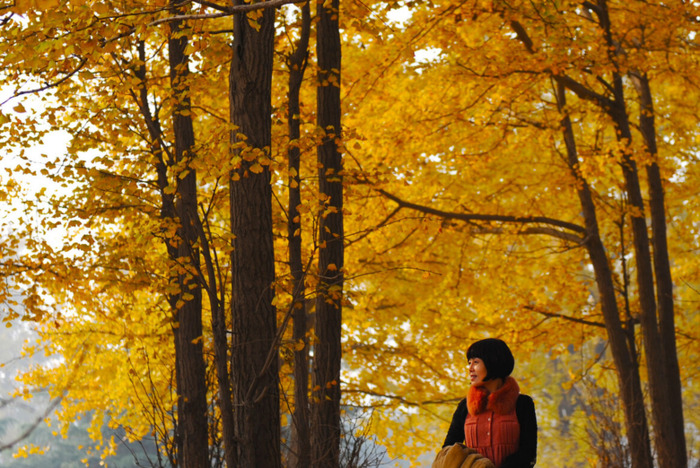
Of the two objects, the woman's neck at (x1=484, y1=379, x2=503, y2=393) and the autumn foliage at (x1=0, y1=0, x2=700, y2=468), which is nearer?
the woman's neck at (x1=484, y1=379, x2=503, y2=393)

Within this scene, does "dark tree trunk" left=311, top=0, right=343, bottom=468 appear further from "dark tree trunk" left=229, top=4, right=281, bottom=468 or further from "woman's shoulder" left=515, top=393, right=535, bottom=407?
"woman's shoulder" left=515, top=393, right=535, bottom=407

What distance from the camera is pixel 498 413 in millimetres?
3406

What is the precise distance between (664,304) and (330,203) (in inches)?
241

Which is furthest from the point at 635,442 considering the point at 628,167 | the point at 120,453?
the point at 120,453

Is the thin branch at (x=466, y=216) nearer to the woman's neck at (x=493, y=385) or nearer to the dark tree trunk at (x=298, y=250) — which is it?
the dark tree trunk at (x=298, y=250)

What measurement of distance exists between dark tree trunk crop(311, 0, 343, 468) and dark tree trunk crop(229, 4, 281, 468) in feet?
4.86

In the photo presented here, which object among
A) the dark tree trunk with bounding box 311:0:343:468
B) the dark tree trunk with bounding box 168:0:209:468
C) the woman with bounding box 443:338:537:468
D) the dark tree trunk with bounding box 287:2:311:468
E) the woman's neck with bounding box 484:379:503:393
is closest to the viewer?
the woman with bounding box 443:338:537:468

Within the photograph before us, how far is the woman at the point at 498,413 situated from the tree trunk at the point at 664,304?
7.05 metres

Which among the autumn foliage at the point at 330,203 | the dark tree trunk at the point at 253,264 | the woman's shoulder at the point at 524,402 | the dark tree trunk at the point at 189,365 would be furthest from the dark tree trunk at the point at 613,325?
the woman's shoulder at the point at 524,402

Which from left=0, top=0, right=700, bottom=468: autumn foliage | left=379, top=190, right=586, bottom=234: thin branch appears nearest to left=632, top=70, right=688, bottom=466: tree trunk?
left=0, top=0, right=700, bottom=468: autumn foliage

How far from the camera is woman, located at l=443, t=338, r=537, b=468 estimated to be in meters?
3.36

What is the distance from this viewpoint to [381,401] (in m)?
13.6

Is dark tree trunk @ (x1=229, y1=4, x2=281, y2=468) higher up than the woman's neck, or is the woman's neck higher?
dark tree trunk @ (x1=229, y1=4, x2=281, y2=468)

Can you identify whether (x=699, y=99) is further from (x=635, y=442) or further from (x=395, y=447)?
(x=395, y=447)
